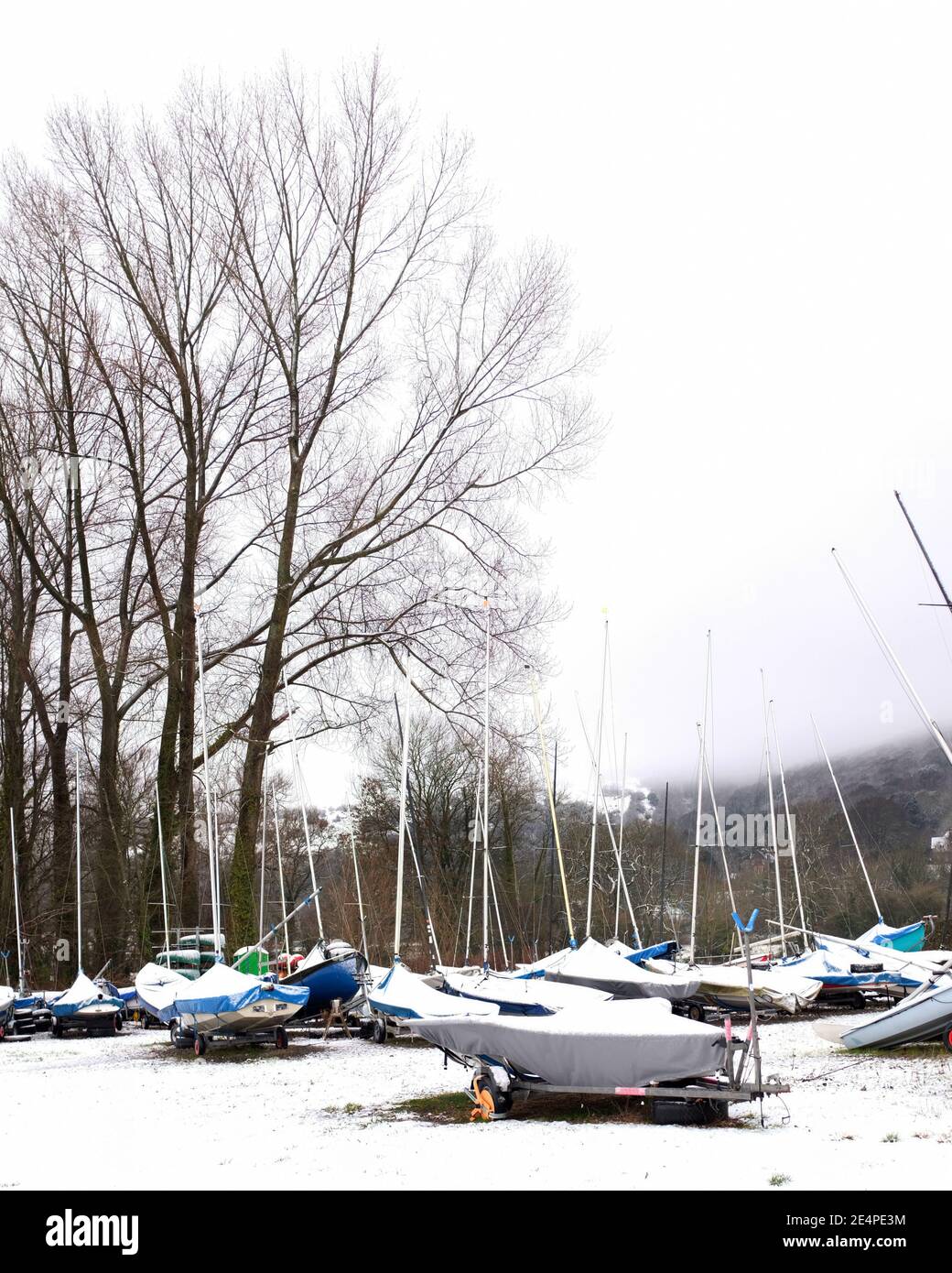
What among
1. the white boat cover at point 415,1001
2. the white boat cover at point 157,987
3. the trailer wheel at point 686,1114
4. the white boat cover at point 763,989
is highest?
the white boat cover at point 415,1001

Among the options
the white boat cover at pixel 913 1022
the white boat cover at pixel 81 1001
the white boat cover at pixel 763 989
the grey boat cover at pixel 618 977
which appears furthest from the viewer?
the white boat cover at pixel 81 1001

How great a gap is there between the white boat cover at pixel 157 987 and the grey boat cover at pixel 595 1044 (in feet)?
28.6

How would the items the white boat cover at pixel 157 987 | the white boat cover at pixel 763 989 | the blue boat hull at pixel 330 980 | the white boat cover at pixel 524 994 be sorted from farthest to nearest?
the white boat cover at pixel 157 987, the blue boat hull at pixel 330 980, the white boat cover at pixel 763 989, the white boat cover at pixel 524 994

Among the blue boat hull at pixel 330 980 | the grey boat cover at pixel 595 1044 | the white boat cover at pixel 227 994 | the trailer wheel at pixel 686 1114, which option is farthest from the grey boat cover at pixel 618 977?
the trailer wheel at pixel 686 1114

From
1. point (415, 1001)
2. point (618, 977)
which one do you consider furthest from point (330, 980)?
point (618, 977)

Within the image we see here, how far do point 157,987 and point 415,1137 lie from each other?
1266 cm

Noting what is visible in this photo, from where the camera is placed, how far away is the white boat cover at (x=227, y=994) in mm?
16375

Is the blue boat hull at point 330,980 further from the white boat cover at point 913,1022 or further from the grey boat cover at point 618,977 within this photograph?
the white boat cover at point 913,1022

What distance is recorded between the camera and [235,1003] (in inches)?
643

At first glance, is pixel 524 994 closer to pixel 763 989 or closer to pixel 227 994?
pixel 227 994

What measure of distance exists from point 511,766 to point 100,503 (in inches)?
665

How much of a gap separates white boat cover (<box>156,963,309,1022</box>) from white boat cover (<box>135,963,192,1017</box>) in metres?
1.24

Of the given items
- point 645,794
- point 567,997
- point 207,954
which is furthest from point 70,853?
point 645,794

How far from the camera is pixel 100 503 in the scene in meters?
30.9
